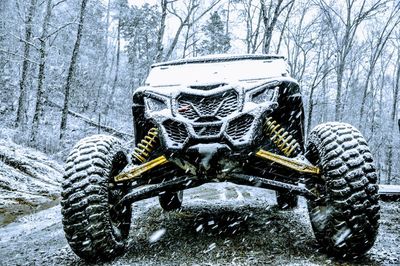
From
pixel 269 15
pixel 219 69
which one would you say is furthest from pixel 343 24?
pixel 219 69

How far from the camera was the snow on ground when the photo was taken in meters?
7.00

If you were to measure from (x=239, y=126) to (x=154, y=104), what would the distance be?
0.96 meters

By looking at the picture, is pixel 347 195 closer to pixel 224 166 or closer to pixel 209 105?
pixel 224 166

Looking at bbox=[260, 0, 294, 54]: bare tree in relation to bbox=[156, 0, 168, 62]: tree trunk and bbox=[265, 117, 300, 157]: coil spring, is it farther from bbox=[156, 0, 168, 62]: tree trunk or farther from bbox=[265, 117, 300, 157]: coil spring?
bbox=[265, 117, 300, 157]: coil spring

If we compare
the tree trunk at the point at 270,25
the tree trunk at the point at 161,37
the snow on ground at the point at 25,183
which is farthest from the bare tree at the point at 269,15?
the snow on ground at the point at 25,183

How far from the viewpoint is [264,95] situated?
3637 millimetres

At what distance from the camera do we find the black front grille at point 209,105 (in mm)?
3375

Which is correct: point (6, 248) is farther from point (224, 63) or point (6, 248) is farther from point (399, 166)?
point (399, 166)

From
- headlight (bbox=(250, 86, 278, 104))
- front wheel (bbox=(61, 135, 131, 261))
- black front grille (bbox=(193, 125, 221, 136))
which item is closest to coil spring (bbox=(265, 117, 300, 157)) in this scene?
headlight (bbox=(250, 86, 278, 104))

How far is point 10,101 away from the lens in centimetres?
2561

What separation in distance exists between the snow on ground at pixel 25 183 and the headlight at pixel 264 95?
4.51m

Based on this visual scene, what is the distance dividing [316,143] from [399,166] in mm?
43799

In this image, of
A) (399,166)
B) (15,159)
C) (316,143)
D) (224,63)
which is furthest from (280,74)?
(399,166)

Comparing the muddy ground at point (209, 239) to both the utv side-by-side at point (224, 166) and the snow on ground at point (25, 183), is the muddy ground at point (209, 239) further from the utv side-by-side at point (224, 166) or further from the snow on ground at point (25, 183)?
the snow on ground at point (25, 183)
